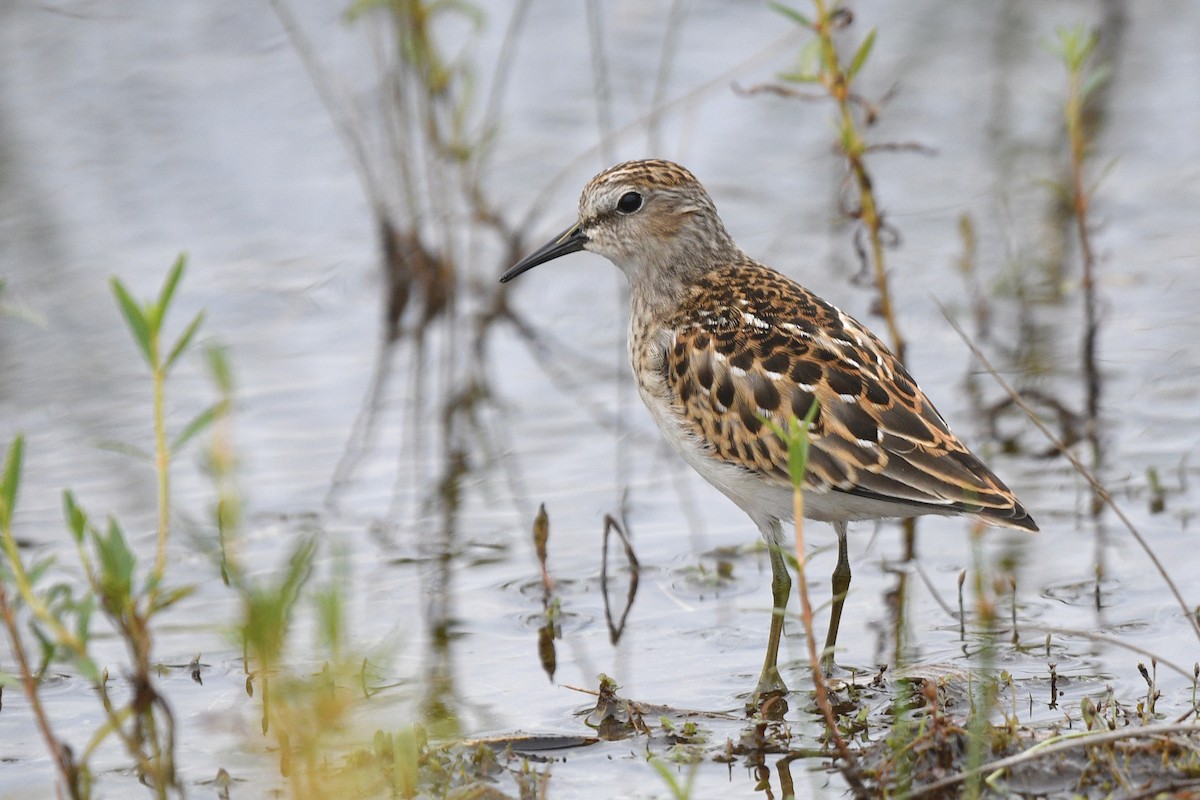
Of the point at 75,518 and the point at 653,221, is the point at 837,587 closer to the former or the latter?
the point at 653,221

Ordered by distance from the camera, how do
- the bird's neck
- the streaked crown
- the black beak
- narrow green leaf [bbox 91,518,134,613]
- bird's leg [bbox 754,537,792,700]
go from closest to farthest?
narrow green leaf [bbox 91,518,134,613]
bird's leg [bbox 754,537,792,700]
the bird's neck
the streaked crown
the black beak

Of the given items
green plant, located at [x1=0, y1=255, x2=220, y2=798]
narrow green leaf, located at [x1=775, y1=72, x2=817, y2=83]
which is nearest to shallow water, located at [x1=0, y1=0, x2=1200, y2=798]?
green plant, located at [x1=0, y1=255, x2=220, y2=798]

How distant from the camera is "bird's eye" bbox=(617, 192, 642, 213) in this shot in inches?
270

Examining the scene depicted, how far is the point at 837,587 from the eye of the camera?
242 inches

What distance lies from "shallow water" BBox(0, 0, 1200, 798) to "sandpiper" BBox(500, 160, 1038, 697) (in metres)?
0.51

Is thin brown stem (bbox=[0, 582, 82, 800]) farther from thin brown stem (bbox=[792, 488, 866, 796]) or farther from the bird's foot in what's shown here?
the bird's foot

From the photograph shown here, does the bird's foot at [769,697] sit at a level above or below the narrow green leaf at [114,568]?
below

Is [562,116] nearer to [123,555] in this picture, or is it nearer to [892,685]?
[892,685]

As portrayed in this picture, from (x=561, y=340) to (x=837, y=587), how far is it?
310 centimetres

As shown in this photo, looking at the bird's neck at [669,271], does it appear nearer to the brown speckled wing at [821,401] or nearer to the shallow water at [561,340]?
the brown speckled wing at [821,401]

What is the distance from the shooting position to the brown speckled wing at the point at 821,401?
5410 mm

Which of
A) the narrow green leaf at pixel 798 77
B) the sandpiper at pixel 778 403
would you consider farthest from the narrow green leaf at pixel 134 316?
the narrow green leaf at pixel 798 77

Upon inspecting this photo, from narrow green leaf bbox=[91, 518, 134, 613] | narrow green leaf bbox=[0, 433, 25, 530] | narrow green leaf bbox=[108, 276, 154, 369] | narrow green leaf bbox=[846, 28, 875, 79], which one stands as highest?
narrow green leaf bbox=[846, 28, 875, 79]

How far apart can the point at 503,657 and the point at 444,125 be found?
15.2ft
